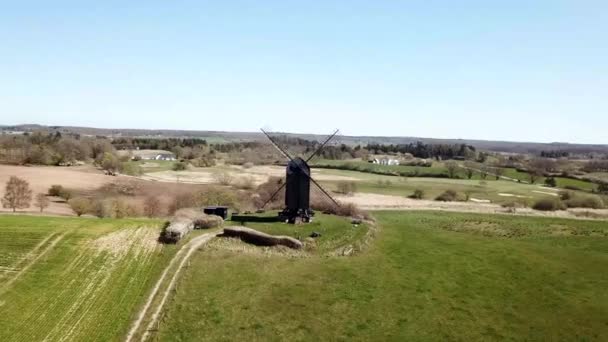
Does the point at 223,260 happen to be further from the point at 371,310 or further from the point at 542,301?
the point at 542,301

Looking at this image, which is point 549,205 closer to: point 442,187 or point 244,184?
point 442,187

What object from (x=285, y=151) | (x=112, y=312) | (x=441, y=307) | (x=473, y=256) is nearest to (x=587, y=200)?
(x=473, y=256)

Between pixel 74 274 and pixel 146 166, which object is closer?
pixel 74 274

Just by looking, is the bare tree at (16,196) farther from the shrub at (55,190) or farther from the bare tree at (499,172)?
the bare tree at (499,172)

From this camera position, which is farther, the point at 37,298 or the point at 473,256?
the point at 473,256

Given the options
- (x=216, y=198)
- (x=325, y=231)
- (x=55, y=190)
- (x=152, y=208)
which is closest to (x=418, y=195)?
(x=216, y=198)

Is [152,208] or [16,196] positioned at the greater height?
[16,196]
